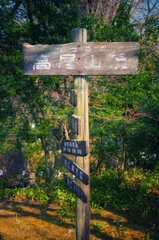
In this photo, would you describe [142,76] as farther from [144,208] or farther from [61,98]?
[144,208]

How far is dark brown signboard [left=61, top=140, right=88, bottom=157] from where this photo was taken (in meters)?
3.21

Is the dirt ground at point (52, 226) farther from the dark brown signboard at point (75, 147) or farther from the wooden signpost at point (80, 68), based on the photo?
the dark brown signboard at point (75, 147)

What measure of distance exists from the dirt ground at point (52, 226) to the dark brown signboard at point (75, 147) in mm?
3320

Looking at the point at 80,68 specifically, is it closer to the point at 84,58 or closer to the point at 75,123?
the point at 84,58

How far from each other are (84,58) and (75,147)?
113 centimetres

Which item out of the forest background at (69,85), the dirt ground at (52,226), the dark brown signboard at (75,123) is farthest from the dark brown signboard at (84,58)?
the dirt ground at (52,226)

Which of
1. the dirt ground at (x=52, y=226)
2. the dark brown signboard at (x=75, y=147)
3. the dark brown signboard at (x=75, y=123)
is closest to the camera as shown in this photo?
the dark brown signboard at (x=75, y=147)

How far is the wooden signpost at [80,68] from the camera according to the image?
10.7 ft

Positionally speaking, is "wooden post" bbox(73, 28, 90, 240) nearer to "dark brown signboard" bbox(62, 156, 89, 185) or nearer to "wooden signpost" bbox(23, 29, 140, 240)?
"wooden signpost" bbox(23, 29, 140, 240)

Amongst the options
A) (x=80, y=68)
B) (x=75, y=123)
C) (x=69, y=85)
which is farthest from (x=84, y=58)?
(x=69, y=85)

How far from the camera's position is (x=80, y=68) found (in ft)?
11.0

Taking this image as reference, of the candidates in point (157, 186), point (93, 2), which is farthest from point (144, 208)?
point (93, 2)

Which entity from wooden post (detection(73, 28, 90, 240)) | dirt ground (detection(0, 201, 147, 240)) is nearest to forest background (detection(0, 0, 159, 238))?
dirt ground (detection(0, 201, 147, 240))

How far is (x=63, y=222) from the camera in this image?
6.86m
